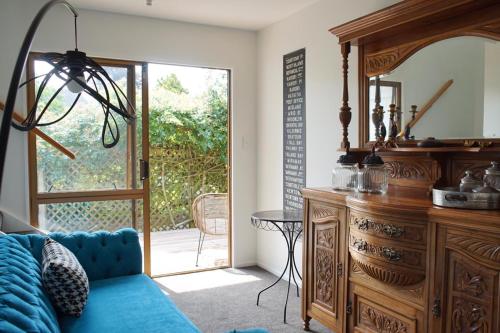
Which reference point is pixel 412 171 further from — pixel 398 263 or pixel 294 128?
pixel 294 128

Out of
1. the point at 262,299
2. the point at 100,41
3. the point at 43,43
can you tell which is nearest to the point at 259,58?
the point at 100,41

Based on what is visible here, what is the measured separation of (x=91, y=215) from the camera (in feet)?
12.1

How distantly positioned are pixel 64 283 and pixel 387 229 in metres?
1.57

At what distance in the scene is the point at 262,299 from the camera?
3396 millimetres

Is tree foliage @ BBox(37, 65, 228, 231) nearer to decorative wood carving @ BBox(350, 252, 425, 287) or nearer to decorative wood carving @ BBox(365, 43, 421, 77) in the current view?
decorative wood carving @ BBox(365, 43, 421, 77)

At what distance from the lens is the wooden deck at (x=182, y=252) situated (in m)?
4.54

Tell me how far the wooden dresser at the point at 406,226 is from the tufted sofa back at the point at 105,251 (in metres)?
1.17

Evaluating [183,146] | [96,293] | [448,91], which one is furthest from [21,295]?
[183,146]

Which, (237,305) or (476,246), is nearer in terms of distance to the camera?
(476,246)

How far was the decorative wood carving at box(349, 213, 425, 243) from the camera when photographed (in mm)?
1876

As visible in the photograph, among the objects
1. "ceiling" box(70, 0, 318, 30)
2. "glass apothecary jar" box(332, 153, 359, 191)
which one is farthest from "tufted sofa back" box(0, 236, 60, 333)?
"ceiling" box(70, 0, 318, 30)

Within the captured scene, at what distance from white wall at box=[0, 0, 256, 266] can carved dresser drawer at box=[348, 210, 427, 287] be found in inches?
87.6

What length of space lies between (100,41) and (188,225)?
3385 millimetres

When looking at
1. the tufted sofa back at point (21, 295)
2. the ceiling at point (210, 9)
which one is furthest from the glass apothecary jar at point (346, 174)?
the tufted sofa back at point (21, 295)
